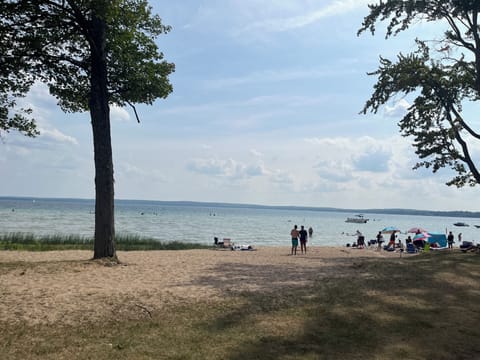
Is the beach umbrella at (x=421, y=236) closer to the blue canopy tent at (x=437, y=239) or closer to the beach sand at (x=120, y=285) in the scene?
the blue canopy tent at (x=437, y=239)

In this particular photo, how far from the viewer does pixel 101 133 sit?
15633mm

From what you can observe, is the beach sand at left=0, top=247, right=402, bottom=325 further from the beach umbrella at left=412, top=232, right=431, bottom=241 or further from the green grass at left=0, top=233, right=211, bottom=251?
the beach umbrella at left=412, top=232, right=431, bottom=241

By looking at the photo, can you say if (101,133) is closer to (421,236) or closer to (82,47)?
(82,47)

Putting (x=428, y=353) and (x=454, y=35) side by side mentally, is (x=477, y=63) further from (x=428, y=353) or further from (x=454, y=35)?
(x=428, y=353)

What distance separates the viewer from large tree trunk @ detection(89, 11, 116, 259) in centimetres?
1547

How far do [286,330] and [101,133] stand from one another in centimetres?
1099

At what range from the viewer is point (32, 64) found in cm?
1548

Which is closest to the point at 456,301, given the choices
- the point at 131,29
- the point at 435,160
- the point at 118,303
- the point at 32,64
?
the point at 118,303

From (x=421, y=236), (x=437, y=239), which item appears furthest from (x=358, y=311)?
(x=437, y=239)

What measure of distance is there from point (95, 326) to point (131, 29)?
11820 mm

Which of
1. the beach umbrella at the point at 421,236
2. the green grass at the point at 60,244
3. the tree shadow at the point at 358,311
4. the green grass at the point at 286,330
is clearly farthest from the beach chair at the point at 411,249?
the green grass at the point at 286,330

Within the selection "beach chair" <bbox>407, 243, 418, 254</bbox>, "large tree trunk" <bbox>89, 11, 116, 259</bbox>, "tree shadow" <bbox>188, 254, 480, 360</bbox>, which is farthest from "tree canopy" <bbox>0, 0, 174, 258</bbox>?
"beach chair" <bbox>407, 243, 418, 254</bbox>

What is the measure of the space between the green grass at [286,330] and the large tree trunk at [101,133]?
715 cm

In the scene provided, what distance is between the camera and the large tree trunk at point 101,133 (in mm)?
15473
